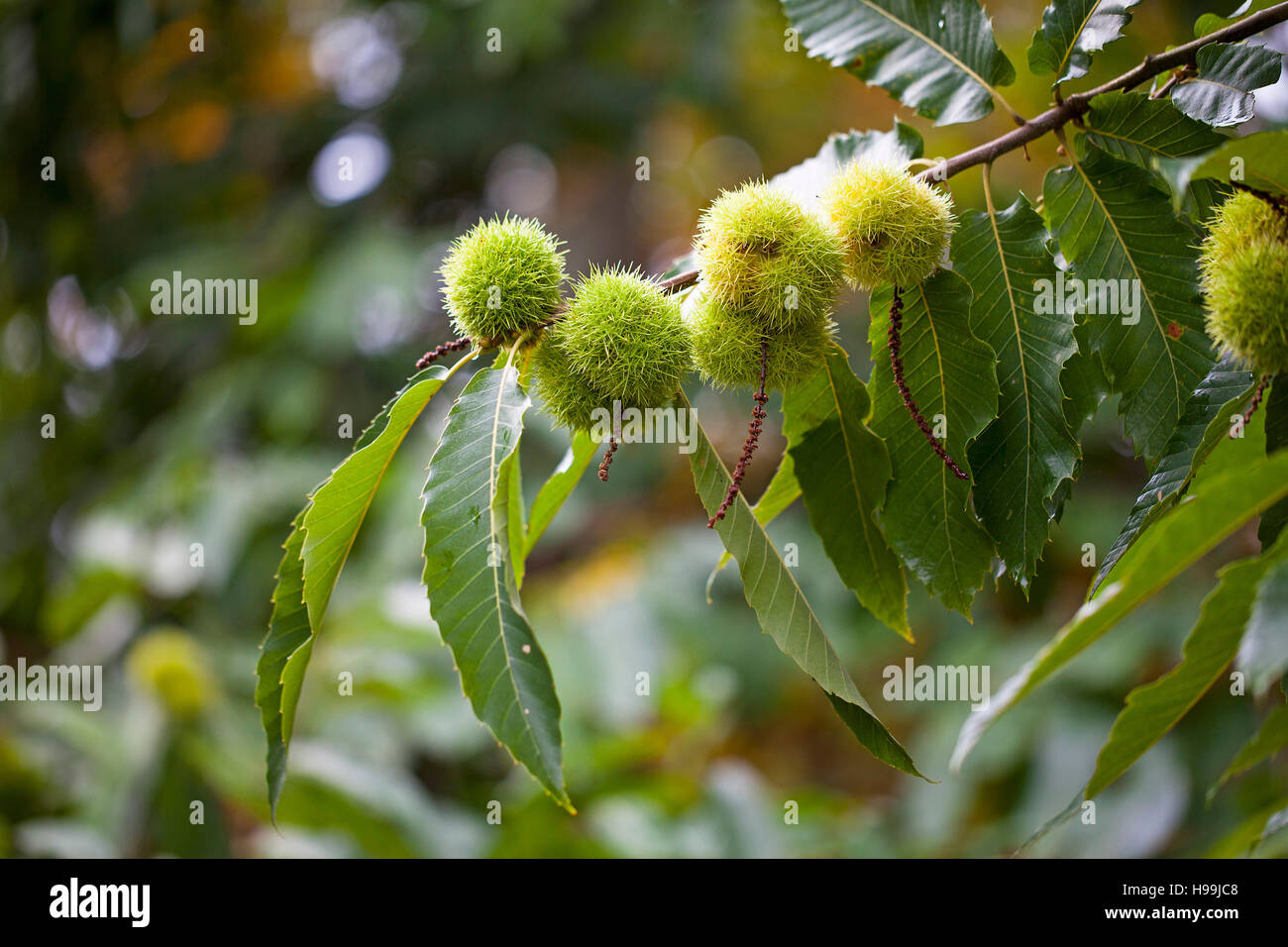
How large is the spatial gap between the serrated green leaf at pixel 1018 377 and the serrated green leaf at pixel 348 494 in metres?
0.59

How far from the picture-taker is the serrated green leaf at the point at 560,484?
3.44 feet

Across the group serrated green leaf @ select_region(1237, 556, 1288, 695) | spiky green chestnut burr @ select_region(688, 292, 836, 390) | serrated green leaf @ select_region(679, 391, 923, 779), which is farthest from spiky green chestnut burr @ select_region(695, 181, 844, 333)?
serrated green leaf @ select_region(1237, 556, 1288, 695)

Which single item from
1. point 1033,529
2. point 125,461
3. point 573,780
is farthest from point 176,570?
point 1033,529

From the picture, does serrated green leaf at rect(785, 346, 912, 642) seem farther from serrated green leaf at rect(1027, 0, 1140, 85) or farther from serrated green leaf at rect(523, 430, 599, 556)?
serrated green leaf at rect(1027, 0, 1140, 85)

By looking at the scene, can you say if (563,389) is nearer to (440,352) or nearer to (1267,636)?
(440,352)

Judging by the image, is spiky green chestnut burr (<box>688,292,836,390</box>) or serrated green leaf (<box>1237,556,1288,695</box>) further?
spiky green chestnut burr (<box>688,292,836,390</box>)

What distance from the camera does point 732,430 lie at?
17.0 ft

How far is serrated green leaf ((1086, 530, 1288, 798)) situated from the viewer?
72cm

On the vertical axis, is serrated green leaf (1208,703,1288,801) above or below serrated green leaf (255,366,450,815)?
below

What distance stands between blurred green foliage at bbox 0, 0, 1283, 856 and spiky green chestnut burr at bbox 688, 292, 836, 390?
1899mm

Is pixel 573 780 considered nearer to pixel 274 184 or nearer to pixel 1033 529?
pixel 1033 529

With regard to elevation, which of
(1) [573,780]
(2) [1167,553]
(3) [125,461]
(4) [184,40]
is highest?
(4) [184,40]

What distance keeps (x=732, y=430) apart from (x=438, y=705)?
2.45 meters

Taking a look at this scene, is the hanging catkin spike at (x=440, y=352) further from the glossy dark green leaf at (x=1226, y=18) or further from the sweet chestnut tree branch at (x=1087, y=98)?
the glossy dark green leaf at (x=1226, y=18)
